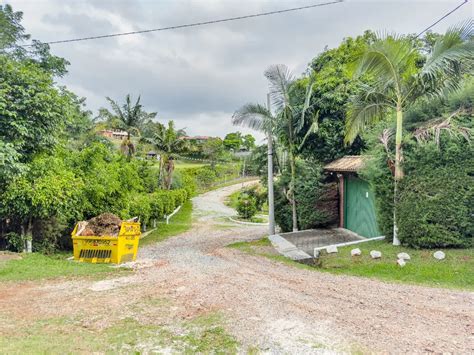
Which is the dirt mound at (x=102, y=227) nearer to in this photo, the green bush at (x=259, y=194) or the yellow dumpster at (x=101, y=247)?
the yellow dumpster at (x=101, y=247)

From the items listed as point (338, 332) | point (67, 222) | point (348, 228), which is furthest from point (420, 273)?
point (67, 222)

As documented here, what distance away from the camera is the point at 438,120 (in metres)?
8.49

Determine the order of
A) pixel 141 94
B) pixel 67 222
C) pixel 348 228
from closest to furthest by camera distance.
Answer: pixel 67 222, pixel 348 228, pixel 141 94

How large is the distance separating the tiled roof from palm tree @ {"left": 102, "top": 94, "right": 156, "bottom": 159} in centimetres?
1507

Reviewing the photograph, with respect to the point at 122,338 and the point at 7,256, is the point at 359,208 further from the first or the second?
the point at 7,256

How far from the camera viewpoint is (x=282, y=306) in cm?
503

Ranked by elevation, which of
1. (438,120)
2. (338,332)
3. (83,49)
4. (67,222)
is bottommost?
(338,332)

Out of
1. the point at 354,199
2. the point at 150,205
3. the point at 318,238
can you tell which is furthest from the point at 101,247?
the point at 150,205

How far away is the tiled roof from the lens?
38.1ft

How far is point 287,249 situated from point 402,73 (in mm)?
6004

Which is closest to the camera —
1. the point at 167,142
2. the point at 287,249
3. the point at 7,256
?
the point at 7,256

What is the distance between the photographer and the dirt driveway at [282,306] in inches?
153

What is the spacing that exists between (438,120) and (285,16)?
5.75m

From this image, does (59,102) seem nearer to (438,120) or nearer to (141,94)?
(438,120)
